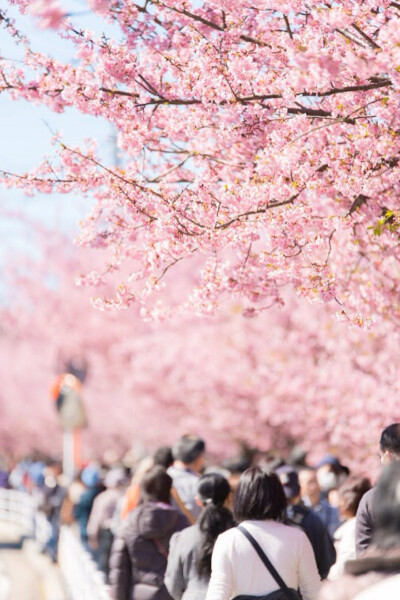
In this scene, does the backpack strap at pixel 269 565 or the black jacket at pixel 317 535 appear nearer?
the backpack strap at pixel 269 565

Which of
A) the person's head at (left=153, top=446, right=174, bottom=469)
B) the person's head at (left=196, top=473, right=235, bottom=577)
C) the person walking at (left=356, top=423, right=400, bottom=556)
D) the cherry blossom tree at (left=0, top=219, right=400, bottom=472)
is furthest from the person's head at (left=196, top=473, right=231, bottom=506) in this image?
the cherry blossom tree at (left=0, top=219, right=400, bottom=472)

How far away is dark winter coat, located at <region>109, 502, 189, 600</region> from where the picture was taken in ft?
22.9

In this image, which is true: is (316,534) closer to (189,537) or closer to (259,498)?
(189,537)

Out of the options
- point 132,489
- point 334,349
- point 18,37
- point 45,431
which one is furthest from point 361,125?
point 45,431

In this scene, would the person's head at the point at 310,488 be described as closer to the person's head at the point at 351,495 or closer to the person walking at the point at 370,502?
the person's head at the point at 351,495

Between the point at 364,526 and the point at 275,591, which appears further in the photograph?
the point at 364,526

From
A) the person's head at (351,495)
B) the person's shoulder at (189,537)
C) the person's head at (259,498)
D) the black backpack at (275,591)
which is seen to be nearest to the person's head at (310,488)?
the person's head at (351,495)

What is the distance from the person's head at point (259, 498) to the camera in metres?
4.95

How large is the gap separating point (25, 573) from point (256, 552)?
44.5 feet

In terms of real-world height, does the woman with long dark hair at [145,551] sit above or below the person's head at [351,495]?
below

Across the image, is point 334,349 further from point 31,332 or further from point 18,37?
point 31,332

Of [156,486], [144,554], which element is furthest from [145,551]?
[156,486]

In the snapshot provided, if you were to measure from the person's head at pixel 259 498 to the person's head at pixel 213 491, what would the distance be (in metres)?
1.16

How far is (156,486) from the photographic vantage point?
7176 mm
